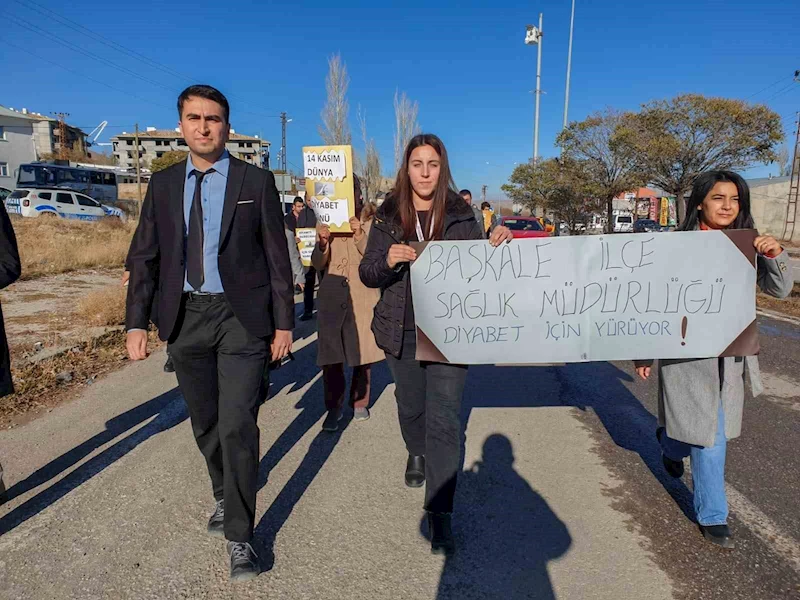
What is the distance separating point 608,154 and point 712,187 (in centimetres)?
2971

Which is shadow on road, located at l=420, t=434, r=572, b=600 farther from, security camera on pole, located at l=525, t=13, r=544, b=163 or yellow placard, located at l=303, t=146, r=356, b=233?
security camera on pole, located at l=525, t=13, r=544, b=163

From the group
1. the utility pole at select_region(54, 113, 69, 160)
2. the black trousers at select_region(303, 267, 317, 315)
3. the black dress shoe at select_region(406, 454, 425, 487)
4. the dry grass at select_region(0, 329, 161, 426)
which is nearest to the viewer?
the black dress shoe at select_region(406, 454, 425, 487)

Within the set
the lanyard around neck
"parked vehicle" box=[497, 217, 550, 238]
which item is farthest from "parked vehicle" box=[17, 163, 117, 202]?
the lanyard around neck

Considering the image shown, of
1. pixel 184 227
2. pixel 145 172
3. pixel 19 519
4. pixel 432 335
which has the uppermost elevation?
pixel 145 172

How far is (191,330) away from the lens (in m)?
2.68

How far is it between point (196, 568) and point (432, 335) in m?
1.64

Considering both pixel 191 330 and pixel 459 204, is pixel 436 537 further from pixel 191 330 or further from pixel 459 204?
pixel 459 204

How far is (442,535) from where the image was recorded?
2.83 metres

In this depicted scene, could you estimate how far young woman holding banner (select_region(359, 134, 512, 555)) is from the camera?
2875 millimetres

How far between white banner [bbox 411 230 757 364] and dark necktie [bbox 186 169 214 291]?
1.08 metres

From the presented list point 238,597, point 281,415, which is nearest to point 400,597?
point 238,597

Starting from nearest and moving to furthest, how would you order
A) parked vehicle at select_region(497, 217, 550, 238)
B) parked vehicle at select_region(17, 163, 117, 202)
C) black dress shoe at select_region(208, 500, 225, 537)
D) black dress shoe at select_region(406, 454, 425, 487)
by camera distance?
black dress shoe at select_region(208, 500, 225, 537) → black dress shoe at select_region(406, 454, 425, 487) → parked vehicle at select_region(497, 217, 550, 238) → parked vehicle at select_region(17, 163, 117, 202)

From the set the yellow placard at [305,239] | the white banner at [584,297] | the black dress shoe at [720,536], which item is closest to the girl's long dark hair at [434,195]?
the white banner at [584,297]

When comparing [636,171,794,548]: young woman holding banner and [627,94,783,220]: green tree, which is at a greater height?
[627,94,783,220]: green tree
